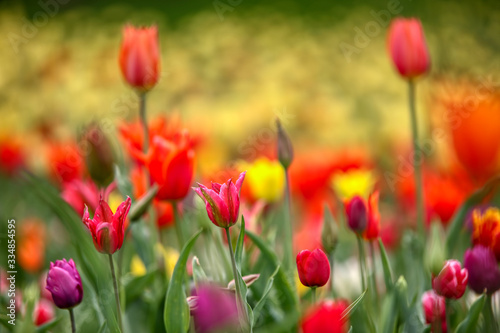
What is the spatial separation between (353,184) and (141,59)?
0.49 metres

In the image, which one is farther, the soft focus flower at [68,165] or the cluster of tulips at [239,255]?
the soft focus flower at [68,165]

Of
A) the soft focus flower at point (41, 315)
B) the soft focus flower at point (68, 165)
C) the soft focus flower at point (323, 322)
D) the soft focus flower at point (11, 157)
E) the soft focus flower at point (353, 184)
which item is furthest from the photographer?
the soft focus flower at point (11, 157)

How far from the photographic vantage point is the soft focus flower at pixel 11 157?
165cm

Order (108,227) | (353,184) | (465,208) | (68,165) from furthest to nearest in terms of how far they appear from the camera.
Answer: (353,184) → (68,165) → (465,208) → (108,227)

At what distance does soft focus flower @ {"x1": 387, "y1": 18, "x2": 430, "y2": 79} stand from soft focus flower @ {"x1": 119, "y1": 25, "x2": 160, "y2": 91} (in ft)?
1.15

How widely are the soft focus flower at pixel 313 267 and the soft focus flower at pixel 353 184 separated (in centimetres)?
50

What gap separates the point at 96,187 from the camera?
904 mm

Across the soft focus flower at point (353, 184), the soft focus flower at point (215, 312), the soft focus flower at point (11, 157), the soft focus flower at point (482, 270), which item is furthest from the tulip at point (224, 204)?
the soft focus flower at point (11, 157)

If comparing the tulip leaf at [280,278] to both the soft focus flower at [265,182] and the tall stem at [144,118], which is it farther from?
the soft focus flower at [265,182]

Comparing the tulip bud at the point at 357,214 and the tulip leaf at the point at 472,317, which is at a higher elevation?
the tulip bud at the point at 357,214

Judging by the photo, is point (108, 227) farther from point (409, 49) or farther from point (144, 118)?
point (409, 49)

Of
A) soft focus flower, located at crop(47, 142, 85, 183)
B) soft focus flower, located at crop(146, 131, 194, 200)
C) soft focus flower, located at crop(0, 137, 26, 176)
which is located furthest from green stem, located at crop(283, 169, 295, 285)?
soft focus flower, located at crop(0, 137, 26, 176)

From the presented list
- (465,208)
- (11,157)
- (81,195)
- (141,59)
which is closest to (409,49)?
(465,208)

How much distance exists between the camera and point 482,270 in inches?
23.5
